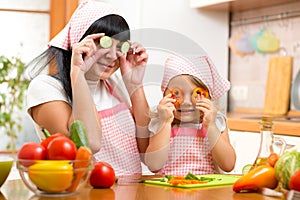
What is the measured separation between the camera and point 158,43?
1522 mm

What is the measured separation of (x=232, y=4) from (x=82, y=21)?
77.9 inches

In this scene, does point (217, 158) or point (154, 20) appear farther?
point (154, 20)

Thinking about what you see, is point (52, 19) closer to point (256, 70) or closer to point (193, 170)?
point (256, 70)

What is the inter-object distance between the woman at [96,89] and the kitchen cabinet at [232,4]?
1.81 meters

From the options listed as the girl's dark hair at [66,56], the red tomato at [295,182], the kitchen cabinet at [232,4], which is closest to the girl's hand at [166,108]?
the girl's dark hair at [66,56]

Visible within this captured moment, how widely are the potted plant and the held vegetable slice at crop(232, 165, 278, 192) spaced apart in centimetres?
261

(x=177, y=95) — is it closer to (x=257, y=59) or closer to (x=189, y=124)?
(x=189, y=124)

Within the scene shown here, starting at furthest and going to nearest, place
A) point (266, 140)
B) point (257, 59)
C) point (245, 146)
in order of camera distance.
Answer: point (257, 59)
point (245, 146)
point (266, 140)

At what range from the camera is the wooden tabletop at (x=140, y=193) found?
1.29 m

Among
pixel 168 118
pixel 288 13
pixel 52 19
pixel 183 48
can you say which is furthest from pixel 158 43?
pixel 52 19

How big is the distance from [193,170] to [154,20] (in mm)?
2008

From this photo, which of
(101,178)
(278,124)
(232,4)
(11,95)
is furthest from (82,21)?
(11,95)

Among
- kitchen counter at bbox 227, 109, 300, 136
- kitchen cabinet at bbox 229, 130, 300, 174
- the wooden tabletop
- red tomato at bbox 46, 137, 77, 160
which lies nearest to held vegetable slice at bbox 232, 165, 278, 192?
the wooden tabletop

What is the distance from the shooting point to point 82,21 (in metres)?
1.82
